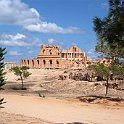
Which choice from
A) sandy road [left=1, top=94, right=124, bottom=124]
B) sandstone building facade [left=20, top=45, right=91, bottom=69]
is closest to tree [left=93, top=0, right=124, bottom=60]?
sandy road [left=1, top=94, right=124, bottom=124]

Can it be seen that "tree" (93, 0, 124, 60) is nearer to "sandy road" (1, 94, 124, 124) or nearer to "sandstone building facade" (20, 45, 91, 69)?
"sandy road" (1, 94, 124, 124)

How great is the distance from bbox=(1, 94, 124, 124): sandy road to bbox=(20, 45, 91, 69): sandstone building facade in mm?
67694

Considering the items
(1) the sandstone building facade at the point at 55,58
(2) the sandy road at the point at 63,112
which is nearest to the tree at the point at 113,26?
(2) the sandy road at the point at 63,112

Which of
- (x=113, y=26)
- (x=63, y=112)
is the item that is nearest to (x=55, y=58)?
(x=63, y=112)

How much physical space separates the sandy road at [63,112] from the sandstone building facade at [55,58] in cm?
6769

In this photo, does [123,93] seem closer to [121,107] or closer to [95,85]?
[95,85]

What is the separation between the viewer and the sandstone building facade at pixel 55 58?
100 meters

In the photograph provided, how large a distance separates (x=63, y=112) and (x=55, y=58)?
77.5 m

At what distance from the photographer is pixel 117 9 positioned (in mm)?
19688

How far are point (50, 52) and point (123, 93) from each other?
200 ft

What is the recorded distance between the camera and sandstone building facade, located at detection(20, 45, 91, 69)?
10034cm

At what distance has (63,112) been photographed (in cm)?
2491

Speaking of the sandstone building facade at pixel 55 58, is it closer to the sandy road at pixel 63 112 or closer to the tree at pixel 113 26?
the sandy road at pixel 63 112

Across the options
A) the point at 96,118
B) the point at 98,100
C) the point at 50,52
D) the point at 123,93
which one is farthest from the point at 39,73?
the point at 96,118
